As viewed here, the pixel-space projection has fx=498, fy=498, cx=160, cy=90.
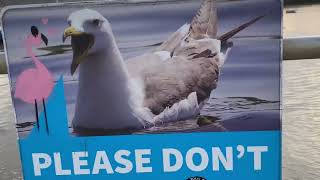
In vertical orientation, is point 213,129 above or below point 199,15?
below

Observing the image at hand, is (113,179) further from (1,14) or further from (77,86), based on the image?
(1,14)

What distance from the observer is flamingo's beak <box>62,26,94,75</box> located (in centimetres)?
161

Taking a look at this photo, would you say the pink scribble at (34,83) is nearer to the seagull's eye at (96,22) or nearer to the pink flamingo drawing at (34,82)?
the pink flamingo drawing at (34,82)

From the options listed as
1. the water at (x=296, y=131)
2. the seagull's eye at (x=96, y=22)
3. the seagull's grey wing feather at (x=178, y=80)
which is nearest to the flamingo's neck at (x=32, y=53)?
the seagull's eye at (x=96, y=22)

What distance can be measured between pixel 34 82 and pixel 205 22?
0.61 metres

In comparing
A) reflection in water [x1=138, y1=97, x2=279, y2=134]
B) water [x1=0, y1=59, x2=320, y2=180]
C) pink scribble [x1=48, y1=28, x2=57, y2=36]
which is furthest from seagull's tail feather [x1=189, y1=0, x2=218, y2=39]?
water [x1=0, y1=59, x2=320, y2=180]

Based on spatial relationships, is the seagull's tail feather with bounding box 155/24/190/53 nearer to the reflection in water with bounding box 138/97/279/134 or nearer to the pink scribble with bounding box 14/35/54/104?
the reflection in water with bounding box 138/97/279/134

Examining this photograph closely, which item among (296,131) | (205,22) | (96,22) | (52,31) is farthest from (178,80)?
(296,131)

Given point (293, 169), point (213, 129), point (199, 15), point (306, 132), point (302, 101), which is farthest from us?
point (302, 101)

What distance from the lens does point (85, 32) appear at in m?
1.63

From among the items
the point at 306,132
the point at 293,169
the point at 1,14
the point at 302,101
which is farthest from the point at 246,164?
the point at 302,101

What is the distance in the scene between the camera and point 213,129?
1.72 m

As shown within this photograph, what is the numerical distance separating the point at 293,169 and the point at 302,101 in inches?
63.6

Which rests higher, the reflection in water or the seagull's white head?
the seagull's white head
